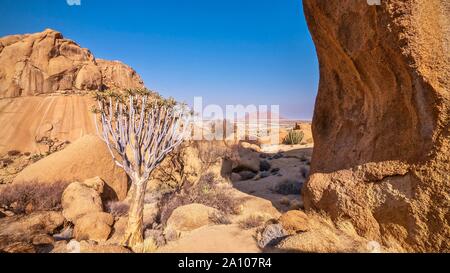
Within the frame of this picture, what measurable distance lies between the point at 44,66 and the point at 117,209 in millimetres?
31762

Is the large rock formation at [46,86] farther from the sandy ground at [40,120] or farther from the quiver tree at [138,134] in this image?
the quiver tree at [138,134]

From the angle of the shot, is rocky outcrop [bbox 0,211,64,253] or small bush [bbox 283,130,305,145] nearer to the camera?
rocky outcrop [bbox 0,211,64,253]

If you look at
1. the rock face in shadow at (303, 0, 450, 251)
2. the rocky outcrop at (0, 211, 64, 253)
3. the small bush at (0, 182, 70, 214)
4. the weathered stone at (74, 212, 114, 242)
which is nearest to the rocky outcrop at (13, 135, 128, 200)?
the small bush at (0, 182, 70, 214)

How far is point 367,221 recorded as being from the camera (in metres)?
3.45

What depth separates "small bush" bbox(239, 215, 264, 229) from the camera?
4.79 meters

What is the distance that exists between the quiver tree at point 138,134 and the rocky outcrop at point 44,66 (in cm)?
2549

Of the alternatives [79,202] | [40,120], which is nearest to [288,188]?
[79,202]

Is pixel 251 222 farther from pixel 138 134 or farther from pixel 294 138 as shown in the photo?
pixel 294 138

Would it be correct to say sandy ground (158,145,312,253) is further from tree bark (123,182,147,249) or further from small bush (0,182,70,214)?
small bush (0,182,70,214)

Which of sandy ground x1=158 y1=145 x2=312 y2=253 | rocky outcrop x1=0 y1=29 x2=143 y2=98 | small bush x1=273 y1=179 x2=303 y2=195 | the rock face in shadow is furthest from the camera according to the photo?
rocky outcrop x1=0 y1=29 x2=143 y2=98

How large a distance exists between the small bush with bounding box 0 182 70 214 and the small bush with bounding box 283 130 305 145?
57.0ft
